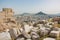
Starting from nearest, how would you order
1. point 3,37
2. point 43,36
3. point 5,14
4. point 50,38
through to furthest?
point 3,37, point 50,38, point 43,36, point 5,14

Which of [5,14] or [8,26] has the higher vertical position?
[5,14]

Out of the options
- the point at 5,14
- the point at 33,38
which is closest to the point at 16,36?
the point at 33,38

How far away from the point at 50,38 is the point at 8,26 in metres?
1.52

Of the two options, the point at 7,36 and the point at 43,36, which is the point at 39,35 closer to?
the point at 43,36

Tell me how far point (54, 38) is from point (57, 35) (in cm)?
10

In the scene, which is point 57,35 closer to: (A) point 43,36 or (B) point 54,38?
(B) point 54,38

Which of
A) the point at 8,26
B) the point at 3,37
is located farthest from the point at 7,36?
the point at 8,26

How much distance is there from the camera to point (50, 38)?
9.83 feet

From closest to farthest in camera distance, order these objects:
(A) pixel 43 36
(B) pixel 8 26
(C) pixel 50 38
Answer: (C) pixel 50 38 < (A) pixel 43 36 < (B) pixel 8 26

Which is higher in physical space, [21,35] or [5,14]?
[5,14]

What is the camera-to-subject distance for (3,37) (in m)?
2.44

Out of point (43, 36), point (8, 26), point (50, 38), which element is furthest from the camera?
point (8, 26)

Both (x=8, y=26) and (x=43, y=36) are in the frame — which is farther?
(x=8, y=26)

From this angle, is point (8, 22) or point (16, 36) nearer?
point (16, 36)
